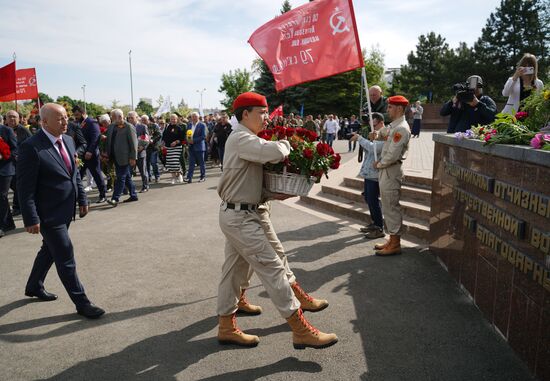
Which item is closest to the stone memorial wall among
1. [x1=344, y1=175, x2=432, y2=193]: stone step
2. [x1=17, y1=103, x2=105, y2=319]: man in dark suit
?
[x1=344, y1=175, x2=432, y2=193]: stone step

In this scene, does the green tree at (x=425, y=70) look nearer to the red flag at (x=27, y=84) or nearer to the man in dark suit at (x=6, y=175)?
the red flag at (x=27, y=84)

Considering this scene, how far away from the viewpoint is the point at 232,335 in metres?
3.69

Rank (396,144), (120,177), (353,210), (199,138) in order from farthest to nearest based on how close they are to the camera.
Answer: (199,138) → (120,177) → (353,210) → (396,144)

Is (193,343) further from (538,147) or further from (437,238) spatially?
(437,238)

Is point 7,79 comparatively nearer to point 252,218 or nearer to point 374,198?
point 374,198

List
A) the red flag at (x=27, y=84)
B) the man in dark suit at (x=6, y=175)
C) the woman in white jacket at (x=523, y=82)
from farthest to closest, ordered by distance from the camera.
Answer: the red flag at (x=27, y=84)
the man in dark suit at (x=6, y=175)
the woman in white jacket at (x=523, y=82)

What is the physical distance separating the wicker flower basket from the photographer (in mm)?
3446

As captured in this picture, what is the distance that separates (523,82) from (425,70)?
69321 mm

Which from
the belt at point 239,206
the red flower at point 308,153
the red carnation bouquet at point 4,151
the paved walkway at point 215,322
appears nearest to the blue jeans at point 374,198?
the paved walkway at point 215,322

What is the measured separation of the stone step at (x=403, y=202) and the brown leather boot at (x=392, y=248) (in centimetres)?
132

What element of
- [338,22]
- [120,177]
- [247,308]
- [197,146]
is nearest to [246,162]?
[247,308]

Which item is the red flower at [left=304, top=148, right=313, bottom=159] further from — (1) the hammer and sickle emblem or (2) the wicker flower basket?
(1) the hammer and sickle emblem

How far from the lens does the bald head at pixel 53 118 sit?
4266 mm

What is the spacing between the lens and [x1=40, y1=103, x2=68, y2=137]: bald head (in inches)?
168
